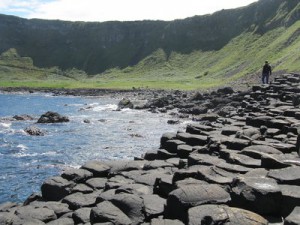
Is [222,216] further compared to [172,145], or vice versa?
[172,145]

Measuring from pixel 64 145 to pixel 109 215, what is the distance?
79.6ft

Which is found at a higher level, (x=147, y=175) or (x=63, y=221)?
(x=147, y=175)

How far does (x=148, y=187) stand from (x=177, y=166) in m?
2.84

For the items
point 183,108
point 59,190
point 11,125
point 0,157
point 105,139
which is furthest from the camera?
point 183,108

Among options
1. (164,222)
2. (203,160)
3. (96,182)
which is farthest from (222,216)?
(96,182)

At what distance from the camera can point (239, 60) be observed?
170625mm

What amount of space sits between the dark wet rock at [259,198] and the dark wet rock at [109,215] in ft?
10.2

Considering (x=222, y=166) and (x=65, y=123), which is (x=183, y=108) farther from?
(x=222, y=166)

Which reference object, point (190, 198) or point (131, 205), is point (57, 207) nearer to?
point (131, 205)

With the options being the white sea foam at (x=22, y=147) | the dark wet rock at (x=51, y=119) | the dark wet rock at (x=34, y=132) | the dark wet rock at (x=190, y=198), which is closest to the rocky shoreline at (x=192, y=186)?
the dark wet rock at (x=190, y=198)

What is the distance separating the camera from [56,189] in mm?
15922

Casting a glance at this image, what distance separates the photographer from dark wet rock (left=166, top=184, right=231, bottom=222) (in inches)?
427

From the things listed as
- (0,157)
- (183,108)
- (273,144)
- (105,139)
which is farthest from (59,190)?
(183,108)

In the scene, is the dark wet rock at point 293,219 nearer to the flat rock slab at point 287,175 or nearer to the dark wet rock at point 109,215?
the flat rock slab at point 287,175
